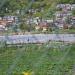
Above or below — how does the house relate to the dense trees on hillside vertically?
below

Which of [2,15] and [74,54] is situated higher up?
[2,15]

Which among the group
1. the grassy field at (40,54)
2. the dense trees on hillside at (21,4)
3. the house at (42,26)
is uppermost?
the dense trees on hillside at (21,4)

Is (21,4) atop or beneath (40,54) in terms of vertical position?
atop

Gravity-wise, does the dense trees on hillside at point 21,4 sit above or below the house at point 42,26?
above

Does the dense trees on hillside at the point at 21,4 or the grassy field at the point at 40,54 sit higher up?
the dense trees on hillside at the point at 21,4

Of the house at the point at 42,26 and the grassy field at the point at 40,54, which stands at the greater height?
the house at the point at 42,26

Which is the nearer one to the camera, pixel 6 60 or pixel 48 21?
pixel 48 21

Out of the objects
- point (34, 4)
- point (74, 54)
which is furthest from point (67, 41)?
point (34, 4)

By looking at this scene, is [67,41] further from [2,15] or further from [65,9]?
[2,15]

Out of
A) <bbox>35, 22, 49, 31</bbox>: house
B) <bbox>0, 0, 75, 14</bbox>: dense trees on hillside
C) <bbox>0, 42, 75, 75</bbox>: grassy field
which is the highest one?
<bbox>0, 0, 75, 14</bbox>: dense trees on hillside

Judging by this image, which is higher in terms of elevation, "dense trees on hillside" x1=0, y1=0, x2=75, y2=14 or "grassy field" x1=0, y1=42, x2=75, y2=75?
"dense trees on hillside" x1=0, y1=0, x2=75, y2=14
